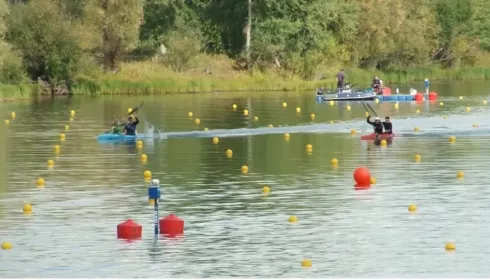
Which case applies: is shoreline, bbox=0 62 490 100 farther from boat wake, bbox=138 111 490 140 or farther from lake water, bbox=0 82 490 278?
boat wake, bbox=138 111 490 140

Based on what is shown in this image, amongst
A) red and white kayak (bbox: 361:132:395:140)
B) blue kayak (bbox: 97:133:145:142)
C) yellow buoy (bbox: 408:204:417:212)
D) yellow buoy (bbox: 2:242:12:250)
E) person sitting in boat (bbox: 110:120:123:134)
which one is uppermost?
person sitting in boat (bbox: 110:120:123:134)

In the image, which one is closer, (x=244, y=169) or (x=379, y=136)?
(x=244, y=169)

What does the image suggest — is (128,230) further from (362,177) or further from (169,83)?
(169,83)

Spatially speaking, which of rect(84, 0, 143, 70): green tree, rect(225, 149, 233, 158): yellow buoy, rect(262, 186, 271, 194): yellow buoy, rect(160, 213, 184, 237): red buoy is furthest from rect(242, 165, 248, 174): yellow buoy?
rect(84, 0, 143, 70): green tree

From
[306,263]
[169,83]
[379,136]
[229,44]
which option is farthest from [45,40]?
[306,263]

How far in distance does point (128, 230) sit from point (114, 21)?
54496mm

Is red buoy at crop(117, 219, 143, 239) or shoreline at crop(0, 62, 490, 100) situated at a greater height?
shoreline at crop(0, 62, 490, 100)

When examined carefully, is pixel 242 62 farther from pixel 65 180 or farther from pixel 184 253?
pixel 184 253

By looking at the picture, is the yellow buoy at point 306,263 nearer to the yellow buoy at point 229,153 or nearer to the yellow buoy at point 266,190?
the yellow buoy at point 266,190

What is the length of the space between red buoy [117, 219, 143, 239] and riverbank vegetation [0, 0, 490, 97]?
4564cm

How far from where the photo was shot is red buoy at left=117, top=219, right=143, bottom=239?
22.9 metres

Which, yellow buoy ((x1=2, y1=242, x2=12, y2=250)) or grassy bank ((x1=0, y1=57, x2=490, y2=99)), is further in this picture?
grassy bank ((x1=0, y1=57, x2=490, y2=99))

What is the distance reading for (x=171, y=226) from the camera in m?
23.2

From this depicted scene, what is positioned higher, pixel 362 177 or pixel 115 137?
pixel 115 137
